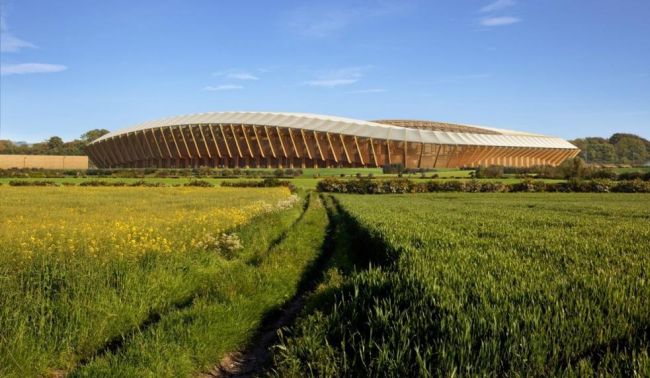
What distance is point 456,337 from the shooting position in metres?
4.70

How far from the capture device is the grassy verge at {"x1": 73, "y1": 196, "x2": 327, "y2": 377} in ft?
19.2

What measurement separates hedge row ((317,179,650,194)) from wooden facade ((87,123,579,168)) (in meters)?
29.2

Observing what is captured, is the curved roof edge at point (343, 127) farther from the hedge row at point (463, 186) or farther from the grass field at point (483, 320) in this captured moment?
the grass field at point (483, 320)

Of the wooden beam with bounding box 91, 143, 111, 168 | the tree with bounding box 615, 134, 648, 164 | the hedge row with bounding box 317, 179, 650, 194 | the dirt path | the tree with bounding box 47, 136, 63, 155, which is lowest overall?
the dirt path

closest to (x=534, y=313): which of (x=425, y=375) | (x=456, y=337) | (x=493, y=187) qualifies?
(x=456, y=337)

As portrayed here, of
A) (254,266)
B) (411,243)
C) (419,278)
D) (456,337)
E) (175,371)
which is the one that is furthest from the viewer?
(254,266)

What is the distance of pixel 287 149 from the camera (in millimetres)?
82938

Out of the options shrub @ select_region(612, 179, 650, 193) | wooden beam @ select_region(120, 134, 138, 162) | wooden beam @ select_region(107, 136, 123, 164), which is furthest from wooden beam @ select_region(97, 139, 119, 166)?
shrub @ select_region(612, 179, 650, 193)

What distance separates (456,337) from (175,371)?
3309mm

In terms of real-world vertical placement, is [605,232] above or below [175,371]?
above

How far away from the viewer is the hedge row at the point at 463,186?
46.2 meters

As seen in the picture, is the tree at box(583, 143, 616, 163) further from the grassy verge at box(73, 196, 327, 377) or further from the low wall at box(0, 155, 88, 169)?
the grassy verge at box(73, 196, 327, 377)

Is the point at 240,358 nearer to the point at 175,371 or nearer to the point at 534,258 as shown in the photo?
the point at 175,371

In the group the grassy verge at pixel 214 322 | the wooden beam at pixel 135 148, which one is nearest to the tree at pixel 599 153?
the wooden beam at pixel 135 148
